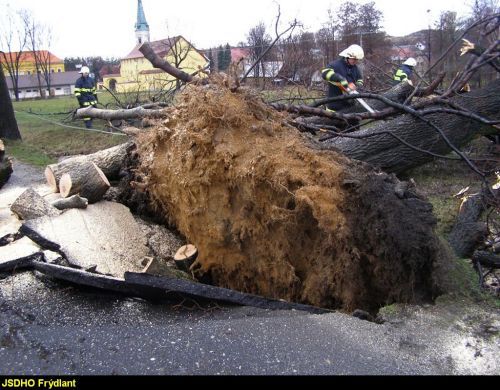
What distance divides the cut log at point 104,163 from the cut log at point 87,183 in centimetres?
25

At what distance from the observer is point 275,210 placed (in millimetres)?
3414

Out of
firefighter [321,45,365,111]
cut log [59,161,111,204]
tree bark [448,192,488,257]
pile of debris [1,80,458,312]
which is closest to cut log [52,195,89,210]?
pile of debris [1,80,458,312]

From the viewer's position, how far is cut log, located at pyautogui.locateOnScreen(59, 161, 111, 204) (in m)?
4.32

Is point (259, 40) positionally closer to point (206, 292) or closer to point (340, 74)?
point (340, 74)

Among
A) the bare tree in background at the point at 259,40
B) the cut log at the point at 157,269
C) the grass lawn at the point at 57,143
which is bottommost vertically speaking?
the grass lawn at the point at 57,143

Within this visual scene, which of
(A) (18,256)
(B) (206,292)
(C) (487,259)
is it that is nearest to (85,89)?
(A) (18,256)

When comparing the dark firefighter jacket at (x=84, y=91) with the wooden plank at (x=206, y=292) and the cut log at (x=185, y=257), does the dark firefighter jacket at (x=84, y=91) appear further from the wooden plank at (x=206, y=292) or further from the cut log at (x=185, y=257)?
the wooden plank at (x=206, y=292)

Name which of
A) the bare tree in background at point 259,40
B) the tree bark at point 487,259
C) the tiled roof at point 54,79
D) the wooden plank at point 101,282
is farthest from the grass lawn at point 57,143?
the tiled roof at point 54,79

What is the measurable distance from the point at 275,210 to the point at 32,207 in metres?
2.15

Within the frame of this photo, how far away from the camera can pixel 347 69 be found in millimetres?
6613

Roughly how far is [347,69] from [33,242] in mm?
4803

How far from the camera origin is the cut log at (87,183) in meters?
4.32

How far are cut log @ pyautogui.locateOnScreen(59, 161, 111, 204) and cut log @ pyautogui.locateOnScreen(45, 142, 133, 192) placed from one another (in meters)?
0.25
